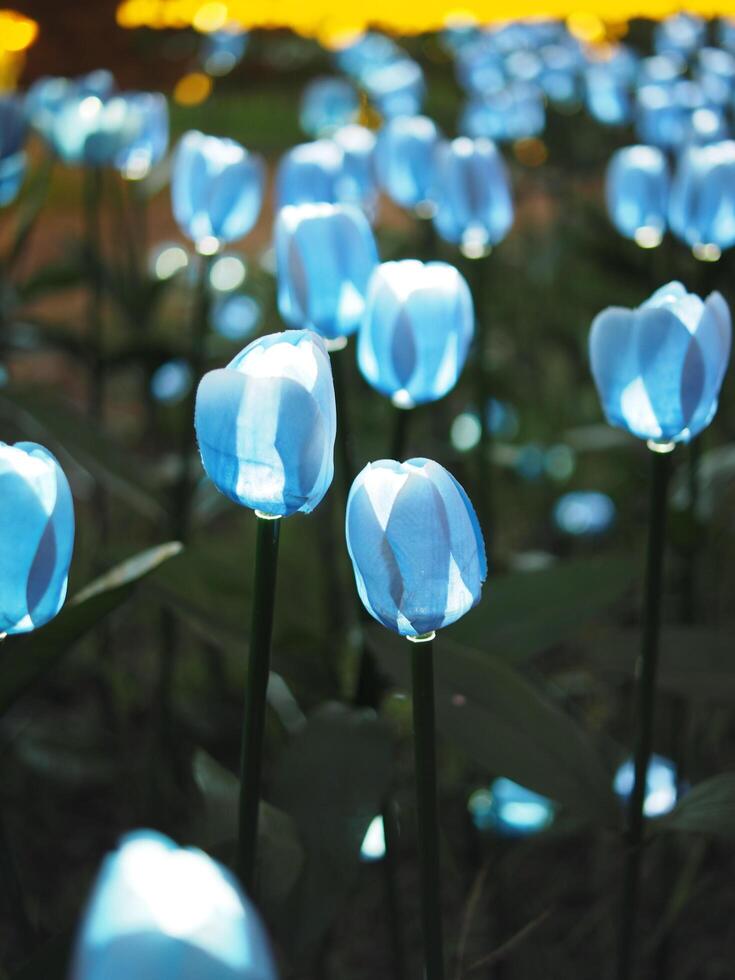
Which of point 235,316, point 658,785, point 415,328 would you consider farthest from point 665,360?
point 235,316

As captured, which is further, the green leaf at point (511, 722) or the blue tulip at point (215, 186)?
the blue tulip at point (215, 186)

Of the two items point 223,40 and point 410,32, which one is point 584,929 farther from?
point 410,32

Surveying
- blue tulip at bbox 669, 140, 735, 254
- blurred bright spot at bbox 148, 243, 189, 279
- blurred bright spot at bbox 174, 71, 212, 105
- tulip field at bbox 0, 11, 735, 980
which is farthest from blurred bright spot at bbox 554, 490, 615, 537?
blurred bright spot at bbox 174, 71, 212, 105

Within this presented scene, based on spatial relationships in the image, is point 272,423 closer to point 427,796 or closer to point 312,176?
point 427,796

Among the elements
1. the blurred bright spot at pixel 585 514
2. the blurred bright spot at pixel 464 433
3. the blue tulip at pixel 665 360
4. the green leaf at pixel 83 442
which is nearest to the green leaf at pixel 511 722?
the blue tulip at pixel 665 360

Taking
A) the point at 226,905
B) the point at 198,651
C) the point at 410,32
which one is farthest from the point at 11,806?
the point at 410,32

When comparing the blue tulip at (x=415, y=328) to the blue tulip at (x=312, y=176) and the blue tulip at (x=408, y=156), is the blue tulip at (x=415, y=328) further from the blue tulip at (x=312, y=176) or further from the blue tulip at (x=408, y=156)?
the blue tulip at (x=408, y=156)
